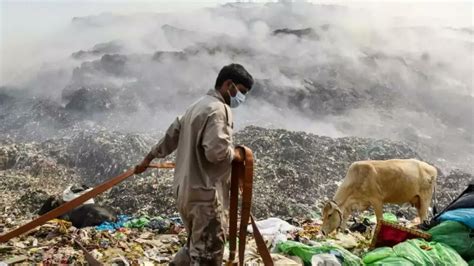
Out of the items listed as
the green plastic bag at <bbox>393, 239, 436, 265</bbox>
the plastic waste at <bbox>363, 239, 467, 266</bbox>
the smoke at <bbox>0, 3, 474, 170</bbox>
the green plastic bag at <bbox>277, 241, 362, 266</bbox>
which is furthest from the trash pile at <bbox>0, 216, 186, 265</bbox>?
the smoke at <bbox>0, 3, 474, 170</bbox>

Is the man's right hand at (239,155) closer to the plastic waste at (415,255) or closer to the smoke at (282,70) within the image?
the plastic waste at (415,255)

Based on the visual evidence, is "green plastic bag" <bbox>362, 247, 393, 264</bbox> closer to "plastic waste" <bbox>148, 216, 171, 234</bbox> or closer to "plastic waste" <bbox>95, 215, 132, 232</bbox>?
"plastic waste" <bbox>148, 216, 171, 234</bbox>

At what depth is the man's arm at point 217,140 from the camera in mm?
3381

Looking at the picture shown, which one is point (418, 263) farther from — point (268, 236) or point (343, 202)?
point (343, 202)

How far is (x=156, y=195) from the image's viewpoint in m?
11.1

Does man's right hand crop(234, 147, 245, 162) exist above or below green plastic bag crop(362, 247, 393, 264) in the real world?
above

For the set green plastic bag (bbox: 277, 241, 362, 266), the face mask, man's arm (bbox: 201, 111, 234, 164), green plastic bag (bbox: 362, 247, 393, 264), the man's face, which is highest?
the man's face

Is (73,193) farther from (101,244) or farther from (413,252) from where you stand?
(413,252)

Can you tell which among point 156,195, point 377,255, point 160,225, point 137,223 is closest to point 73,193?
point 137,223

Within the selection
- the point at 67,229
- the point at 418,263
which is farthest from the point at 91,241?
the point at 418,263

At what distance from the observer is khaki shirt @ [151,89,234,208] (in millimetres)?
3412

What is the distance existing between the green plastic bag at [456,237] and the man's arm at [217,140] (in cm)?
297

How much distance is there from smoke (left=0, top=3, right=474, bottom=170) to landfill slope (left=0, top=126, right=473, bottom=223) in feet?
8.50

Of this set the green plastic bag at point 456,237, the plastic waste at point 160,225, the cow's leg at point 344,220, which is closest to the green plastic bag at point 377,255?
the green plastic bag at point 456,237
